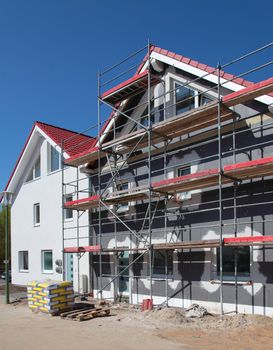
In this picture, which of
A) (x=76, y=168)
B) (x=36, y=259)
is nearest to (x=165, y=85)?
(x=76, y=168)

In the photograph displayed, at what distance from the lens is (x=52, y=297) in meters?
14.1

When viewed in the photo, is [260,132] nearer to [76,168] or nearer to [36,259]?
[76,168]

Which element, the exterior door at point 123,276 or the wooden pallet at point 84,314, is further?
the exterior door at point 123,276

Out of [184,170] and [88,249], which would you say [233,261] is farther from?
[88,249]

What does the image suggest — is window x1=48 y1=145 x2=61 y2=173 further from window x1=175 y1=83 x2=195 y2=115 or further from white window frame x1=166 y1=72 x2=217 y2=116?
window x1=175 y1=83 x2=195 y2=115

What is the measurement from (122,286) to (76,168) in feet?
17.9

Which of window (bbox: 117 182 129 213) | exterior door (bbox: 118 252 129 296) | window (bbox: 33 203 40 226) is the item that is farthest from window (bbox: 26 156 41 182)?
exterior door (bbox: 118 252 129 296)

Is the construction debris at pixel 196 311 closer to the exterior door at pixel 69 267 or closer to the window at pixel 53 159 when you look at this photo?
the exterior door at pixel 69 267

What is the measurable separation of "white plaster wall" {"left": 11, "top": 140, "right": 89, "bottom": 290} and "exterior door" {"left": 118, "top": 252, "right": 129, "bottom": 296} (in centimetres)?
196

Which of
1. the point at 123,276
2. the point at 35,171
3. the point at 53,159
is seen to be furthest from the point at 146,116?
the point at 35,171

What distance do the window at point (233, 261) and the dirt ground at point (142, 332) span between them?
1.27m

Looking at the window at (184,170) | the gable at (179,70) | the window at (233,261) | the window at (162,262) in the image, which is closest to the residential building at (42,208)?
the gable at (179,70)

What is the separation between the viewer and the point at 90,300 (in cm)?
1664

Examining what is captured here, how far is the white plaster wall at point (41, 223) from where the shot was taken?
65.6 ft
